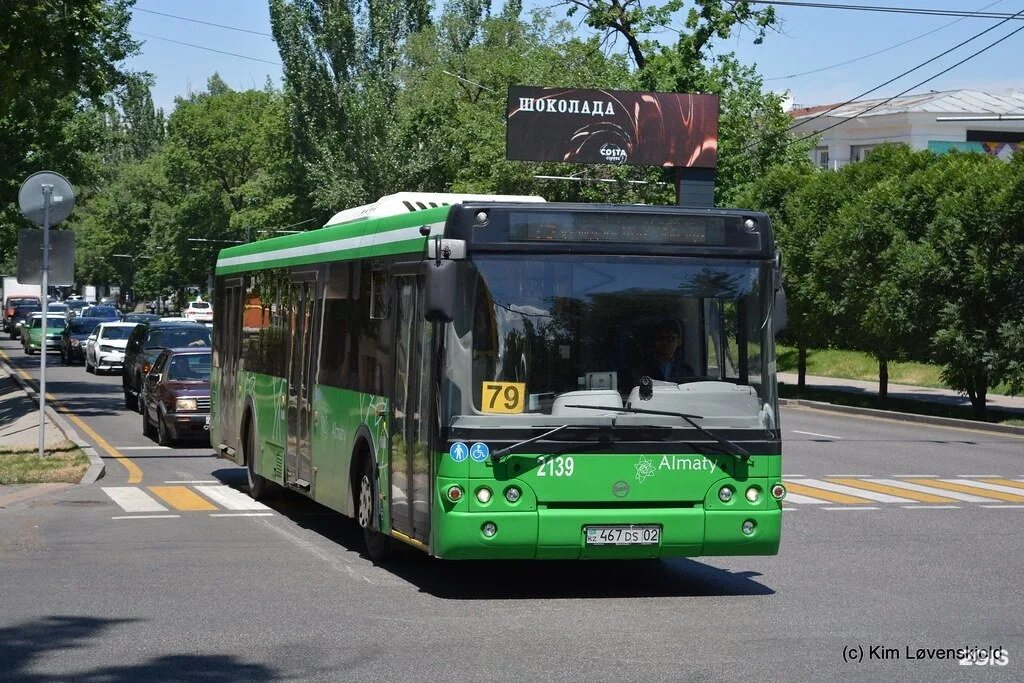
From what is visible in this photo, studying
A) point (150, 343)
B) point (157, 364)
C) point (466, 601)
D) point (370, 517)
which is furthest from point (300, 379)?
point (150, 343)

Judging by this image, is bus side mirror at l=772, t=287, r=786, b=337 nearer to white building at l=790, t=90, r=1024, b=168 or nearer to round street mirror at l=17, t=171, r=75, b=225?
round street mirror at l=17, t=171, r=75, b=225

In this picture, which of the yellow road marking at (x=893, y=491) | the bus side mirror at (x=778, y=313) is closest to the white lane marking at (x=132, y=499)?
the bus side mirror at (x=778, y=313)

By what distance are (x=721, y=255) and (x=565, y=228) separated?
1094 millimetres

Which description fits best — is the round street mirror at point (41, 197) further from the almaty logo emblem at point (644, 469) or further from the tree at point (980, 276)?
the tree at point (980, 276)

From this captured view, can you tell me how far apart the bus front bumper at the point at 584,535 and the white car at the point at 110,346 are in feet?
131

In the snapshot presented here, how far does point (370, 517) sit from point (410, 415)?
4.43ft

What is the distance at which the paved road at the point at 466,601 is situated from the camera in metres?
7.70

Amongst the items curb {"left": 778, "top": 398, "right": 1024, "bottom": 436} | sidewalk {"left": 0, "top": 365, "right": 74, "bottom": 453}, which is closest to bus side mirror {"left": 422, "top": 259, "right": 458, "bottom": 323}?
sidewalk {"left": 0, "top": 365, "right": 74, "bottom": 453}

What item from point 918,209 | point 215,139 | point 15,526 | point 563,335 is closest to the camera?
point 563,335

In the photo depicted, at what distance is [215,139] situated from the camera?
93.8m

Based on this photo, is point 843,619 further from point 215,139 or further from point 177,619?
point 215,139

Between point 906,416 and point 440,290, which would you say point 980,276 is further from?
point 440,290

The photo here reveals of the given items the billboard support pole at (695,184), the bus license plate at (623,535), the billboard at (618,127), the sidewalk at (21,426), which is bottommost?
the sidewalk at (21,426)

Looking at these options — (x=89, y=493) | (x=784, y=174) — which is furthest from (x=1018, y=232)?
(x=89, y=493)
